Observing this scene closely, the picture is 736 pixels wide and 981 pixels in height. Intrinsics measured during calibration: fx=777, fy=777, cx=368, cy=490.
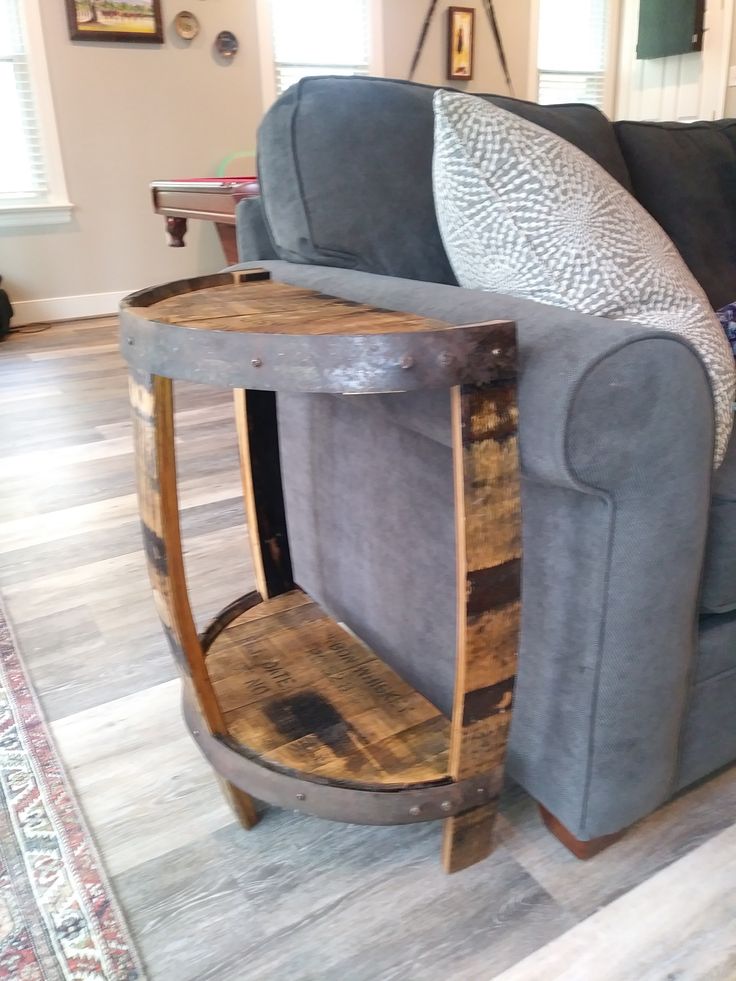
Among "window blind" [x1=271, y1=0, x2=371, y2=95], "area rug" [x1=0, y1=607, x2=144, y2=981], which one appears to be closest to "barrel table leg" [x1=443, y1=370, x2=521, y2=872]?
"area rug" [x1=0, y1=607, x2=144, y2=981]

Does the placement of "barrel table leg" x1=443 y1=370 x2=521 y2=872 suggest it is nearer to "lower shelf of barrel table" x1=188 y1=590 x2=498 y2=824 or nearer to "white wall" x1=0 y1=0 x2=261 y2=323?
"lower shelf of barrel table" x1=188 y1=590 x2=498 y2=824

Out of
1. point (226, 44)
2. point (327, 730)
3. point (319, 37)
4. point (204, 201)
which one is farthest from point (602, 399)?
point (319, 37)

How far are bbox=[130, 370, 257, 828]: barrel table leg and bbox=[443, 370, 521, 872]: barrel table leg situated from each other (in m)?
0.30

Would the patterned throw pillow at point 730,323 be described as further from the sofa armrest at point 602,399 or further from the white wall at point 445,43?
the white wall at point 445,43

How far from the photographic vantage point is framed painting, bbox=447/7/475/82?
496cm

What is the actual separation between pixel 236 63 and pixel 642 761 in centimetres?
458

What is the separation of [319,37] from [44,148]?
176cm

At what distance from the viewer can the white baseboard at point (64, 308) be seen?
430 centimetres

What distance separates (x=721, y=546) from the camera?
887 mm

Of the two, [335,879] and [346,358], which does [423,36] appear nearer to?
[346,358]

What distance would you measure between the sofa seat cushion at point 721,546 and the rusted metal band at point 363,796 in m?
0.33

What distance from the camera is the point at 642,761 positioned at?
2.99 feet

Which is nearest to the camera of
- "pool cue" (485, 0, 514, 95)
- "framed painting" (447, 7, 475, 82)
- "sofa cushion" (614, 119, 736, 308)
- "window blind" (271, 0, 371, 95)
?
"sofa cushion" (614, 119, 736, 308)

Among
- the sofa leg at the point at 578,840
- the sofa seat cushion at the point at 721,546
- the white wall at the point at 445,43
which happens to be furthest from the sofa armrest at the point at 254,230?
the white wall at the point at 445,43
